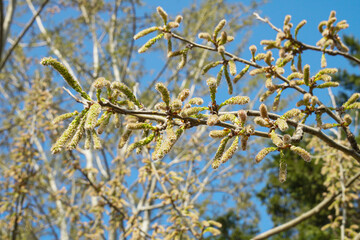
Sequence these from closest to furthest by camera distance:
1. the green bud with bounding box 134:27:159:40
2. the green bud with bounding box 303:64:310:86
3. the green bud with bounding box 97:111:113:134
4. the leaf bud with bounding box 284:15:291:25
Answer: the green bud with bounding box 97:111:113:134, the green bud with bounding box 303:64:310:86, the green bud with bounding box 134:27:159:40, the leaf bud with bounding box 284:15:291:25

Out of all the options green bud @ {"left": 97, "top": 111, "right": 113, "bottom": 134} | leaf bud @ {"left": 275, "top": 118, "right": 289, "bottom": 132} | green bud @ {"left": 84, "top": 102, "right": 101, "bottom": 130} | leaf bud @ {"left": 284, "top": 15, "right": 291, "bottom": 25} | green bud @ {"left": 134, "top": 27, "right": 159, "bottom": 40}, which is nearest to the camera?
green bud @ {"left": 84, "top": 102, "right": 101, "bottom": 130}

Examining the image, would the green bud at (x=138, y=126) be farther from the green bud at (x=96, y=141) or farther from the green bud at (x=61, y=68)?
the green bud at (x=61, y=68)

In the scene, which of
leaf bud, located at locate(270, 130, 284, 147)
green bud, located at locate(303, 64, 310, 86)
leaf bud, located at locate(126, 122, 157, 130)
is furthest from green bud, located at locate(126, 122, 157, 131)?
green bud, located at locate(303, 64, 310, 86)

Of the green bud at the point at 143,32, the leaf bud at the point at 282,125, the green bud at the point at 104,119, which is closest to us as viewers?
the leaf bud at the point at 282,125

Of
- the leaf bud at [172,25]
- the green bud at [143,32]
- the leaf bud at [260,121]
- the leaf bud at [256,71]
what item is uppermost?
the leaf bud at [172,25]

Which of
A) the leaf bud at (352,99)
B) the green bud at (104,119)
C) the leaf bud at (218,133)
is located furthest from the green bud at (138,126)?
the leaf bud at (352,99)

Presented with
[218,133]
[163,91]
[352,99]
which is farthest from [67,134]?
[352,99]

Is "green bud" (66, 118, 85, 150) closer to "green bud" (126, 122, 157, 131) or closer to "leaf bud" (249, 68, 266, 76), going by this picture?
"green bud" (126, 122, 157, 131)

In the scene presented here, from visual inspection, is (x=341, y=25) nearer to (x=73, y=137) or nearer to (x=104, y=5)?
(x=73, y=137)

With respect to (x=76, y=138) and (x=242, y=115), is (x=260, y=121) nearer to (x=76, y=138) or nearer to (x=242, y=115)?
(x=242, y=115)

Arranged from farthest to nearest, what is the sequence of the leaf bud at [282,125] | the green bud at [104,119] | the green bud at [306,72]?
the green bud at [306,72]
the green bud at [104,119]
the leaf bud at [282,125]

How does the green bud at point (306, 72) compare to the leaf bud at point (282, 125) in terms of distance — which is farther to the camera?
the green bud at point (306, 72)
